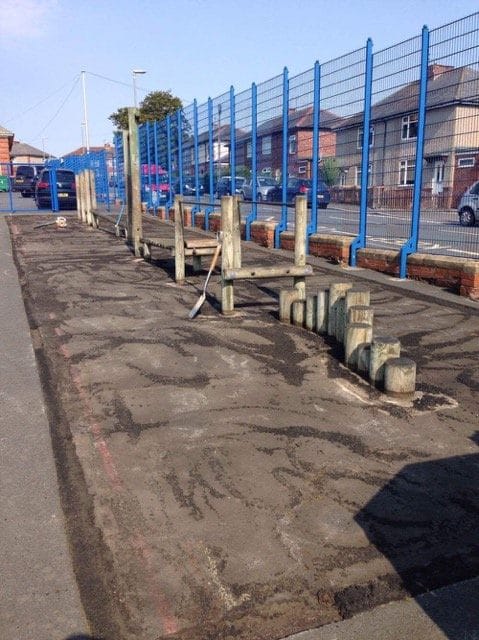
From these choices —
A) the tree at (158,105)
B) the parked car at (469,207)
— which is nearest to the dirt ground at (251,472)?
the parked car at (469,207)

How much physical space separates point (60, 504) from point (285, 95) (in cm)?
1102

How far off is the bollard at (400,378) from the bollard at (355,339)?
0.59m

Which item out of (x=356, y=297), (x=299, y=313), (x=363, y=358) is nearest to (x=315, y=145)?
(x=299, y=313)

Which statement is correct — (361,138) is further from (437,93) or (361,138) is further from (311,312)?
(311,312)

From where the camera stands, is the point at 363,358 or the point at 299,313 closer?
the point at 363,358

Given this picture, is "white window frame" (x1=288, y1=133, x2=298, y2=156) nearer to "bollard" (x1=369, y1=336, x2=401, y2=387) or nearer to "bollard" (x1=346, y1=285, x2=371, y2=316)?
"bollard" (x1=346, y1=285, x2=371, y2=316)

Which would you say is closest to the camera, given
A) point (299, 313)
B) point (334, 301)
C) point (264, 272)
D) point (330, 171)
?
point (334, 301)

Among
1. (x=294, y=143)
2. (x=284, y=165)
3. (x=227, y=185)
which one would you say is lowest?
(x=227, y=185)

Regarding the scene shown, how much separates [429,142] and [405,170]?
63 centimetres

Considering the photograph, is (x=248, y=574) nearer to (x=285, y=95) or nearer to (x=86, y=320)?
(x=86, y=320)

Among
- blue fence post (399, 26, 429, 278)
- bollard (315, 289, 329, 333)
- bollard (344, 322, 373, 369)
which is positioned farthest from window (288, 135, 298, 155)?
bollard (344, 322, 373, 369)

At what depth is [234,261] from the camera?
23.5ft

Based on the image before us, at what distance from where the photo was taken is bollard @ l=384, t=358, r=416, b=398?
14.8 feet

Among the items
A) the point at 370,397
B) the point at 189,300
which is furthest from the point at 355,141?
the point at 370,397
